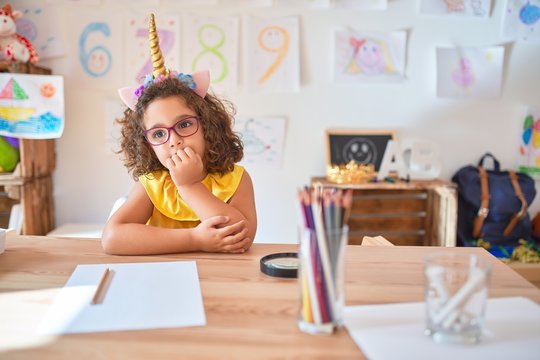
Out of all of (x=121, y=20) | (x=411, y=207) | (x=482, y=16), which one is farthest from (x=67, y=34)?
(x=482, y=16)

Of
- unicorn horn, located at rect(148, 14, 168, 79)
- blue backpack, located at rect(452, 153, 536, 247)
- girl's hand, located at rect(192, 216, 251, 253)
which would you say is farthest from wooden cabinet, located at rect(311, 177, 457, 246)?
girl's hand, located at rect(192, 216, 251, 253)

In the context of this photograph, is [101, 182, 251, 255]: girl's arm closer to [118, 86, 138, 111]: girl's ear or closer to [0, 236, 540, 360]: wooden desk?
[0, 236, 540, 360]: wooden desk

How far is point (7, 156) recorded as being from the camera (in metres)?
2.35

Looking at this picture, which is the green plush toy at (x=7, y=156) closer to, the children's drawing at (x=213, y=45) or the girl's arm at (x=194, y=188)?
the children's drawing at (x=213, y=45)

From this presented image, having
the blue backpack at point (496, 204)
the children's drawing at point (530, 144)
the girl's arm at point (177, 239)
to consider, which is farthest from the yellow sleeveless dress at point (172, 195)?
the children's drawing at point (530, 144)

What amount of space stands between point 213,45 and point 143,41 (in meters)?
0.35

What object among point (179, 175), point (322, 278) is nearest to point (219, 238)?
point (179, 175)

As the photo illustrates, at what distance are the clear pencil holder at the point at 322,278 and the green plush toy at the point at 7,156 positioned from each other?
212 cm

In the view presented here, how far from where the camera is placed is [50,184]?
2598mm

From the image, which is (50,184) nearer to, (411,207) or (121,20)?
(121,20)

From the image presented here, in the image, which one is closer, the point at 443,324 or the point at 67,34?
the point at 443,324

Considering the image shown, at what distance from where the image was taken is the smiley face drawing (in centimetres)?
265

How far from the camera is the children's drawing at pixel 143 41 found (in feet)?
8.37

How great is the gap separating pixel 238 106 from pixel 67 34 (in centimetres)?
90
